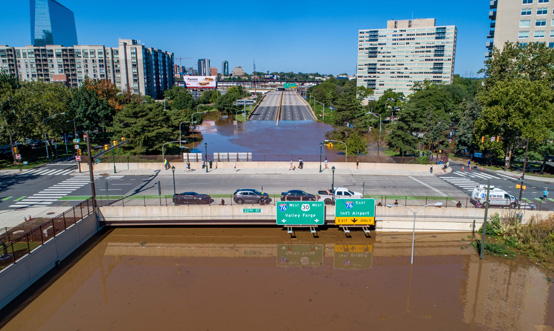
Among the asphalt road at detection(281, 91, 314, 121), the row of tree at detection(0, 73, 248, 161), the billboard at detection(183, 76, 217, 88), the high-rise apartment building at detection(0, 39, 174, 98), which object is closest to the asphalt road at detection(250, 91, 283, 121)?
the asphalt road at detection(281, 91, 314, 121)

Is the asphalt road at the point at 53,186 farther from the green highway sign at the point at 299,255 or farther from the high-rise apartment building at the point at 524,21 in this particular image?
the high-rise apartment building at the point at 524,21

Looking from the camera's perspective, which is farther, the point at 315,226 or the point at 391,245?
the point at 315,226

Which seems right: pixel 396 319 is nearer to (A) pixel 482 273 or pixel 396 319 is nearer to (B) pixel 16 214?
(A) pixel 482 273

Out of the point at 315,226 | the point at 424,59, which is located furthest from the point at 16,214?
the point at 424,59

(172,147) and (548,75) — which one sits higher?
(548,75)

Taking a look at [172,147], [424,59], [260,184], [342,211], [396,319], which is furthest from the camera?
[424,59]

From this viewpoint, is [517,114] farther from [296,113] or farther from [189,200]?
[296,113]

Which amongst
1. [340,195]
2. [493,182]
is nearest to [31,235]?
[340,195]
